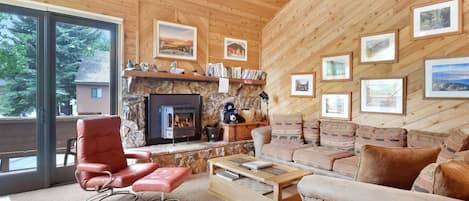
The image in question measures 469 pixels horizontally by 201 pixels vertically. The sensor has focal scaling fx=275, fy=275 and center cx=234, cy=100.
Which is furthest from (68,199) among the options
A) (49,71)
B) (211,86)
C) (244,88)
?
(244,88)

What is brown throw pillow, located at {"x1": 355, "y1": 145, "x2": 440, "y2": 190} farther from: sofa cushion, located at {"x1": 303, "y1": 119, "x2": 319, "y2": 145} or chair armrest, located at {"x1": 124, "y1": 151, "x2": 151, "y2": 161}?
sofa cushion, located at {"x1": 303, "y1": 119, "x2": 319, "y2": 145}

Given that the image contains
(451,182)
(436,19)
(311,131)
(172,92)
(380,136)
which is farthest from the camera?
(172,92)

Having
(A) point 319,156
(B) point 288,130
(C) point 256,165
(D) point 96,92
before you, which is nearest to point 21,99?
(D) point 96,92

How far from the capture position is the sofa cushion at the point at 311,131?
438 cm

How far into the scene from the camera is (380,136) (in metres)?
3.65

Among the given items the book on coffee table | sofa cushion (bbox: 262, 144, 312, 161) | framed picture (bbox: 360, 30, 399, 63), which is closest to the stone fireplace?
sofa cushion (bbox: 262, 144, 312, 161)

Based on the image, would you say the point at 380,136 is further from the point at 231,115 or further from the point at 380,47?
the point at 231,115

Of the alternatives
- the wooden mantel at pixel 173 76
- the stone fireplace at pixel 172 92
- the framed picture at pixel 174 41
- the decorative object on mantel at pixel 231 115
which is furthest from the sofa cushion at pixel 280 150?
the framed picture at pixel 174 41

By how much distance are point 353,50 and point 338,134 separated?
4.41 feet

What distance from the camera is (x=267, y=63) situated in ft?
Result: 18.6

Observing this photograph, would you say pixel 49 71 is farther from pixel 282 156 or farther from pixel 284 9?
pixel 284 9

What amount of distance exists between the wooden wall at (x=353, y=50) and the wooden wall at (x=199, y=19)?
0.32m

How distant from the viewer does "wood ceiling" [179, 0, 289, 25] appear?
16.2ft

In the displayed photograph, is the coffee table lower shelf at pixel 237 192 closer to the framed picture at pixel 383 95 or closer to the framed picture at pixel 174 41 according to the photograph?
the framed picture at pixel 383 95
